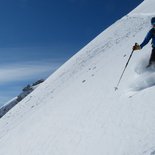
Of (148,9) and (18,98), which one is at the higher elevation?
(18,98)

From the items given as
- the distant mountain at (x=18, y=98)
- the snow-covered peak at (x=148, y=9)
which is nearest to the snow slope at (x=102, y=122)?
the snow-covered peak at (x=148, y=9)

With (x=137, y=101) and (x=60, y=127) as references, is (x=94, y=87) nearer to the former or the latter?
(x=60, y=127)

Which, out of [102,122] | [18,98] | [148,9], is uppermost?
[18,98]

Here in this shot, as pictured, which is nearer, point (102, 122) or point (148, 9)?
point (102, 122)

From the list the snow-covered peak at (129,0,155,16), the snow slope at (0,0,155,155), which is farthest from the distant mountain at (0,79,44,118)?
the snow slope at (0,0,155,155)

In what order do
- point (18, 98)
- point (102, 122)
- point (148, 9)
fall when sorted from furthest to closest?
point (18, 98) < point (148, 9) < point (102, 122)

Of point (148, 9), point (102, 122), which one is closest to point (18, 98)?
point (148, 9)

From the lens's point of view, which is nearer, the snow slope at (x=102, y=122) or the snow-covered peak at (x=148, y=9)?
the snow slope at (x=102, y=122)

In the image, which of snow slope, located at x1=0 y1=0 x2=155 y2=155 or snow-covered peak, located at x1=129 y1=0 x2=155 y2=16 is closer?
snow slope, located at x1=0 y1=0 x2=155 y2=155

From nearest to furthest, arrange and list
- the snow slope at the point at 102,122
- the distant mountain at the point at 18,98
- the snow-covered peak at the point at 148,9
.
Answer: the snow slope at the point at 102,122
the snow-covered peak at the point at 148,9
the distant mountain at the point at 18,98

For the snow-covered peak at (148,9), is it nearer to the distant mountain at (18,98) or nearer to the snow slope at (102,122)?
the snow slope at (102,122)

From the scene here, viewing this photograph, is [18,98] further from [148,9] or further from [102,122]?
[102,122]

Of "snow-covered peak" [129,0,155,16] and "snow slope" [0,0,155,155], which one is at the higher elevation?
"snow-covered peak" [129,0,155,16]

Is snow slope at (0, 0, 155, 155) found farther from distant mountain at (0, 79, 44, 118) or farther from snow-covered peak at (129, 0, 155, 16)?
distant mountain at (0, 79, 44, 118)
